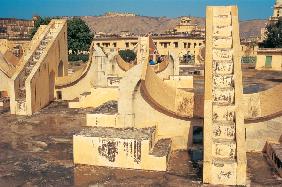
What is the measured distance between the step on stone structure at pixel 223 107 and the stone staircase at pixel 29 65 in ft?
32.2

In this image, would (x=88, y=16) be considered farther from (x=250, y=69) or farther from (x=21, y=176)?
(x=21, y=176)

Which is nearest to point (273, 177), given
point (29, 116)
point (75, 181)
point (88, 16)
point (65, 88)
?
point (75, 181)

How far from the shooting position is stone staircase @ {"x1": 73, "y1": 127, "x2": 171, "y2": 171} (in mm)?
10609

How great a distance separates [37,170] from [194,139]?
214 inches

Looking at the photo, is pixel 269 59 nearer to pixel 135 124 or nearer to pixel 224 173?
pixel 135 124

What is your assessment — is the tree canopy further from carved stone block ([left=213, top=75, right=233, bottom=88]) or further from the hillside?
the hillside

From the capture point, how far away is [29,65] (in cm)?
1920

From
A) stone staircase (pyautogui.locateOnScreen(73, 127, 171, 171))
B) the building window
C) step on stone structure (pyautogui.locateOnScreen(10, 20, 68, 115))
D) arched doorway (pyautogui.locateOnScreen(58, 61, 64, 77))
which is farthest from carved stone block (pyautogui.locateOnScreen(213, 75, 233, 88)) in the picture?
the building window

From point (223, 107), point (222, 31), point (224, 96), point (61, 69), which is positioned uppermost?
point (222, 31)

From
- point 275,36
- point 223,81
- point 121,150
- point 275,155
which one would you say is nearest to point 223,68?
point 223,81

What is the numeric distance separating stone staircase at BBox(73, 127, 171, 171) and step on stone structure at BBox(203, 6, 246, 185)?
1.60 m

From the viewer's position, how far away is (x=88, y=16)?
151 m

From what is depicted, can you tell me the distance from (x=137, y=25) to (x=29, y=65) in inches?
4519

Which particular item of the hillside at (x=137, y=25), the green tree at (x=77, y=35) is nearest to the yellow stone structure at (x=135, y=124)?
the green tree at (x=77, y=35)
